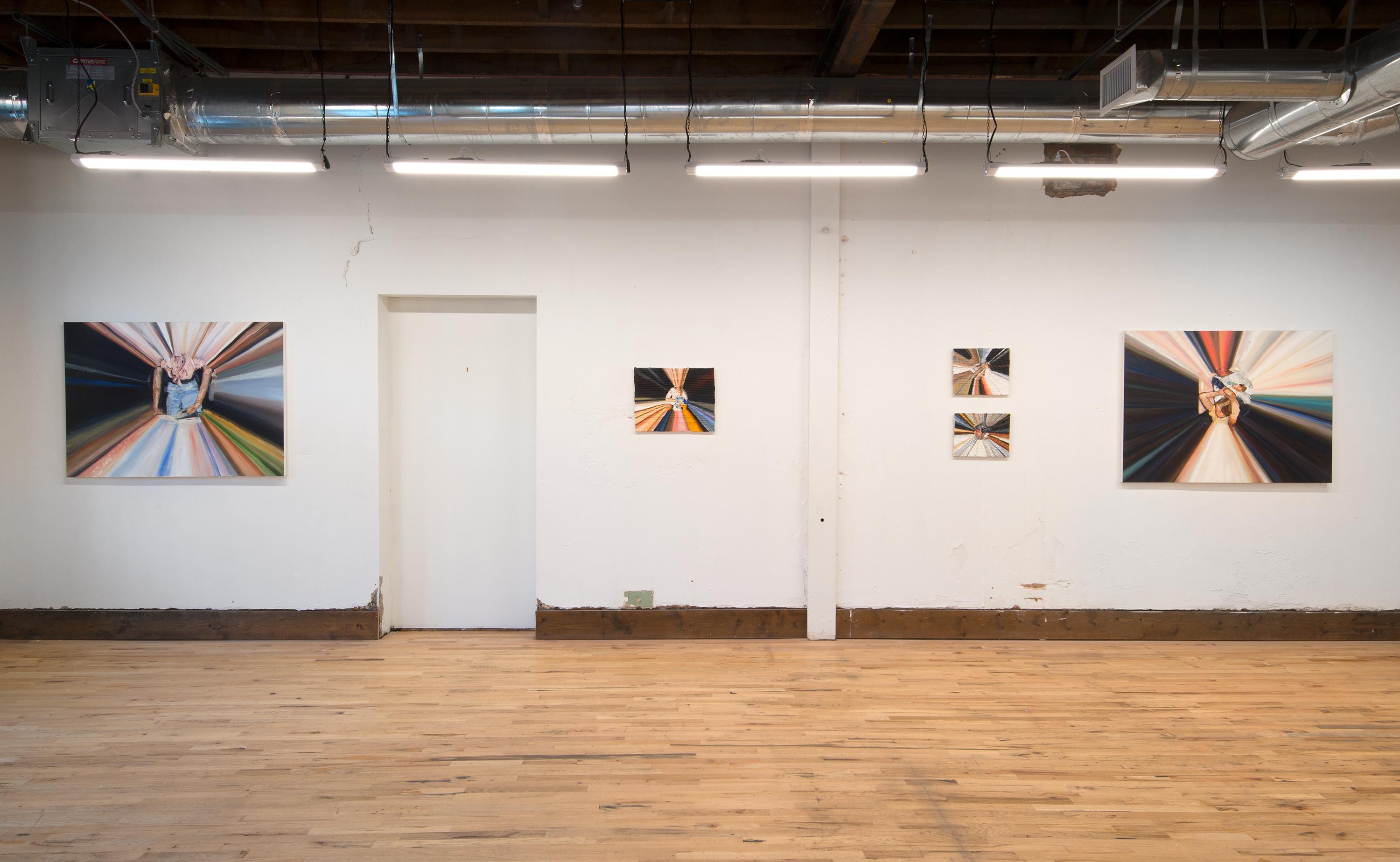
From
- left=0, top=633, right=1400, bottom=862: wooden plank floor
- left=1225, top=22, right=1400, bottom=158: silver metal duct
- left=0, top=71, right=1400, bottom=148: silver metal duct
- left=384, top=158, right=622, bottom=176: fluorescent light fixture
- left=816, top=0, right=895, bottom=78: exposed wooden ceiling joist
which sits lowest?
left=0, top=633, right=1400, bottom=862: wooden plank floor

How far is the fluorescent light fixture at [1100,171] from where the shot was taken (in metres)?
3.63

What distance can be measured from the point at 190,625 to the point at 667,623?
300 centimetres

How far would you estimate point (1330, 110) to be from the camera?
3.37 m

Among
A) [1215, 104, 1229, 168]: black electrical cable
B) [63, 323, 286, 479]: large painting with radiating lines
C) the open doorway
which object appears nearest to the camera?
[1215, 104, 1229, 168]: black electrical cable

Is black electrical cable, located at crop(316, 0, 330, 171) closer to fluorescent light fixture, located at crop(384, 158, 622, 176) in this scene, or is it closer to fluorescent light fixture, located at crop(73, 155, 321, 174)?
fluorescent light fixture, located at crop(73, 155, 321, 174)

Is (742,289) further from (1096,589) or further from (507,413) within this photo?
(1096,589)

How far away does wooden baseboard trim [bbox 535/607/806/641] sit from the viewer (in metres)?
4.62

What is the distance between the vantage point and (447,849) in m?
2.44

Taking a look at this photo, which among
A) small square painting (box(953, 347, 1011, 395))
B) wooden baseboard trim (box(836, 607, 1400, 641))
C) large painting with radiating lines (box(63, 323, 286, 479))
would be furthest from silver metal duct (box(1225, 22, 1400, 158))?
large painting with radiating lines (box(63, 323, 286, 479))

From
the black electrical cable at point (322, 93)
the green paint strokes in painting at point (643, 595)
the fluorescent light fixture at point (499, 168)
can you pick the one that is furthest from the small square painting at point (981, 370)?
the black electrical cable at point (322, 93)

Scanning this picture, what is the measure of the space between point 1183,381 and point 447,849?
4.85 m

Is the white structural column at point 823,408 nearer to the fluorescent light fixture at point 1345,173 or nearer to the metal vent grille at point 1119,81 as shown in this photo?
the metal vent grille at point 1119,81

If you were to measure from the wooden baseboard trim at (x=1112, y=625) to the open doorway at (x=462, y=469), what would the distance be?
2.25 metres

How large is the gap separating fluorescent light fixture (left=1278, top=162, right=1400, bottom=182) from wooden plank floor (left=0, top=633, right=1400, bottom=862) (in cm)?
270
